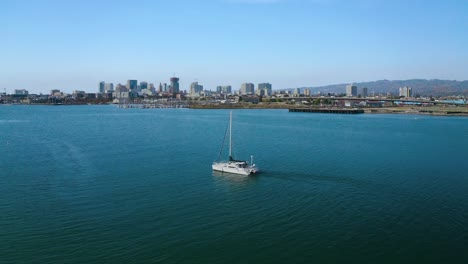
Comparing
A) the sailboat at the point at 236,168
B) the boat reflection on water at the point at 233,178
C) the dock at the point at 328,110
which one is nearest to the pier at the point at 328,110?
the dock at the point at 328,110

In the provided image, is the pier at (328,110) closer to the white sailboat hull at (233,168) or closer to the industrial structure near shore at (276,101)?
the industrial structure near shore at (276,101)

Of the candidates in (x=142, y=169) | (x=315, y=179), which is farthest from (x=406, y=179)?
(x=142, y=169)

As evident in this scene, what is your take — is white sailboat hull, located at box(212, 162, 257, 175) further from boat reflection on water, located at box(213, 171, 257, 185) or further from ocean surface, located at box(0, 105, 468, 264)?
ocean surface, located at box(0, 105, 468, 264)

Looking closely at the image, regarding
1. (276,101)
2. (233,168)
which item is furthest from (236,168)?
(276,101)

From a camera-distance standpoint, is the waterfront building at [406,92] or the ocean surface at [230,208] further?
the waterfront building at [406,92]

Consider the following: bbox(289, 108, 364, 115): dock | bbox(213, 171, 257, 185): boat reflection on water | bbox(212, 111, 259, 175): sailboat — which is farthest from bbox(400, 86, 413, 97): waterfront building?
bbox(213, 171, 257, 185): boat reflection on water

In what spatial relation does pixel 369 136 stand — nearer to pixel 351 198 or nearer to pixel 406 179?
pixel 406 179

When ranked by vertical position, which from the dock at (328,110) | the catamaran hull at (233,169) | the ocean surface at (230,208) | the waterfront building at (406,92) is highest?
the waterfront building at (406,92)
